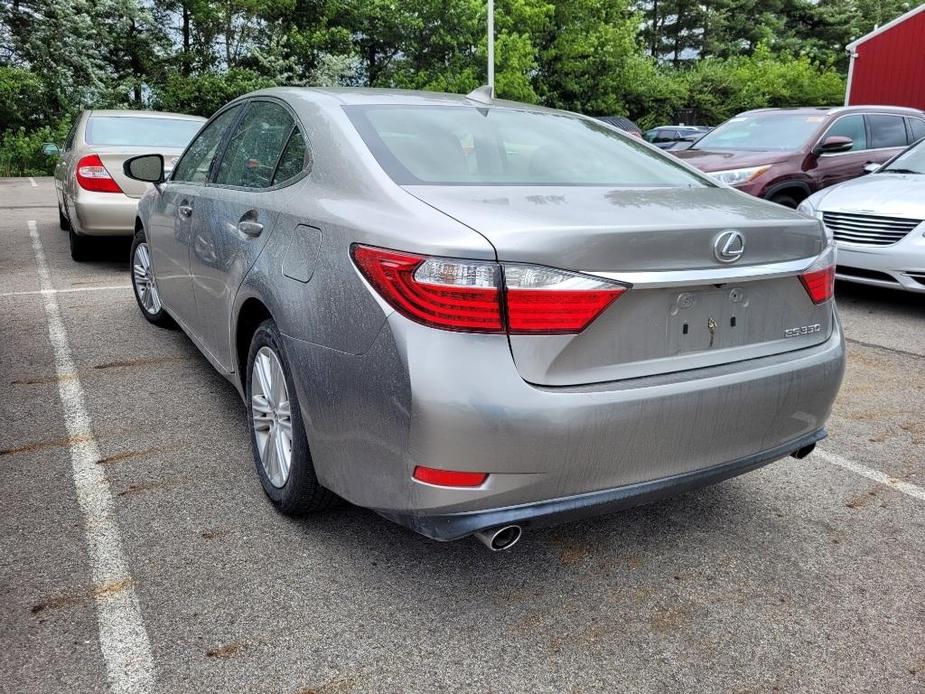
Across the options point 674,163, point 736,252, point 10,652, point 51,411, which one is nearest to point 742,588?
point 736,252

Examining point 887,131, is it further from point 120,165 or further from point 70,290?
point 70,290

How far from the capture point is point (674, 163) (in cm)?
330

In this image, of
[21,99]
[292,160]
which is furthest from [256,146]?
[21,99]

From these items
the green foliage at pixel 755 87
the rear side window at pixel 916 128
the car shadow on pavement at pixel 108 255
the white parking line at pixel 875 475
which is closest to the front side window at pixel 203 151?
the white parking line at pixel 875 475

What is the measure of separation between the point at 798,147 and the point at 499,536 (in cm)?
748

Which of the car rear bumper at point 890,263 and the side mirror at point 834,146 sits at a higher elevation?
the side mirror at point 834,146

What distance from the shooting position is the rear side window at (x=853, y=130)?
8961 mm

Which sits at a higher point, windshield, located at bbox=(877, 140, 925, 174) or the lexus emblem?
the lexus emblem

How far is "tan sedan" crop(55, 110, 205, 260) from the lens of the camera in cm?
704

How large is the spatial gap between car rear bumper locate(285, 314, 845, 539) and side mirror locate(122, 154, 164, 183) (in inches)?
102

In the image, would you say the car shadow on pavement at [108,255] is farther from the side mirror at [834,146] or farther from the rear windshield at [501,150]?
the side mirror at [834,146]

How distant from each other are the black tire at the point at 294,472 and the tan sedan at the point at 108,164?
4840 millimetres

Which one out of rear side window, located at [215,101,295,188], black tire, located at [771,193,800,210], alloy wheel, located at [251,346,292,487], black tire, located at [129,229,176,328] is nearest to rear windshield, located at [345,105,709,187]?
rear side window, located at [215,101,295,188]

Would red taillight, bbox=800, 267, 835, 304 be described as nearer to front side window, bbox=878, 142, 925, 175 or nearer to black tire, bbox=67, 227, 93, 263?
front side window, bbox=878, 142, 925, 175
